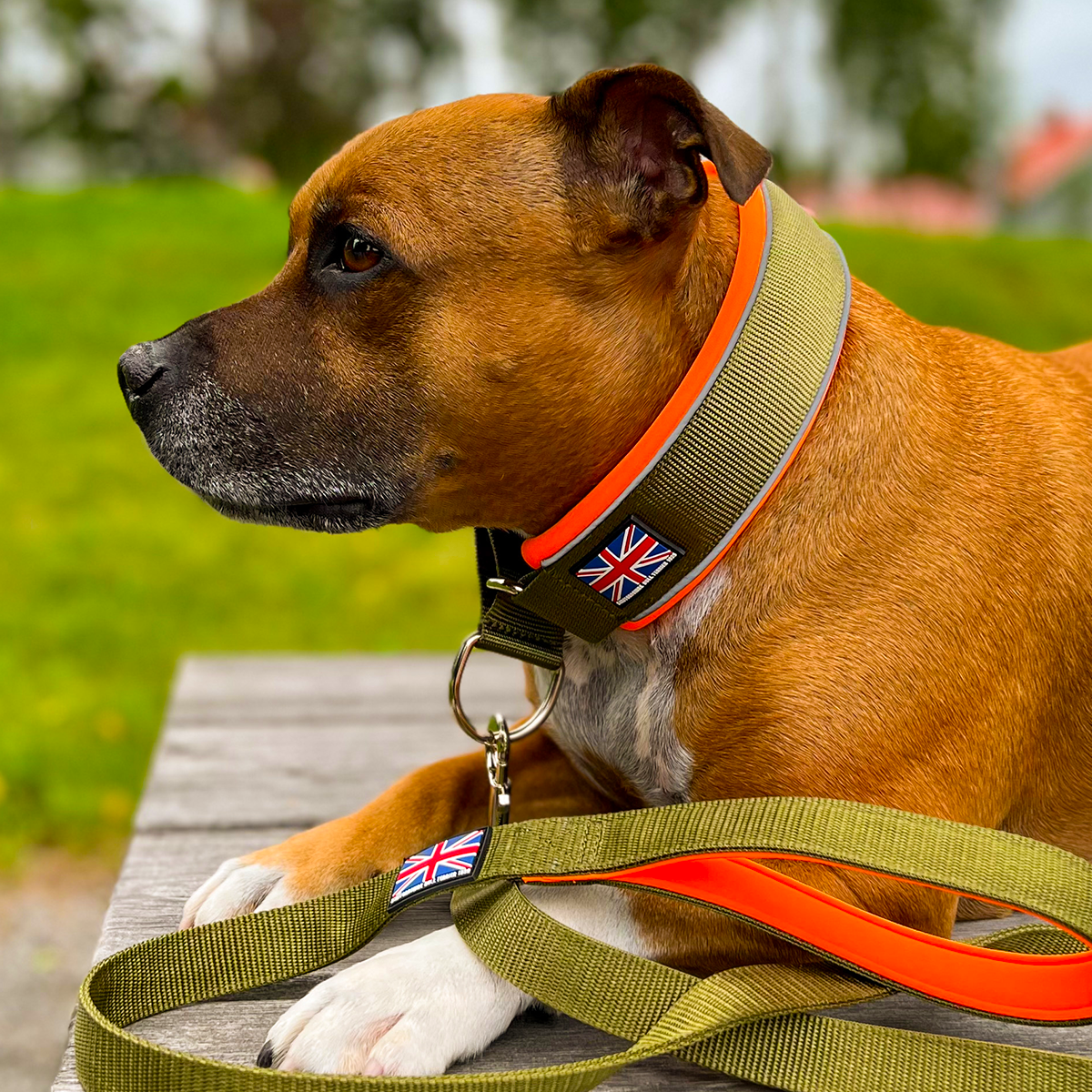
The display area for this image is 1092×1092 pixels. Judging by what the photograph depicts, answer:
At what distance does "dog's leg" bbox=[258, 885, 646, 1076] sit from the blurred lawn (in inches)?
109

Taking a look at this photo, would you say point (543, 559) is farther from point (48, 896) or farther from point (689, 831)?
point (48, 896)

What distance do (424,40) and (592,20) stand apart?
7.81ft

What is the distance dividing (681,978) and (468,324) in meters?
0.88

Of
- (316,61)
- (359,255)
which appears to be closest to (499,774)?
(359,255)

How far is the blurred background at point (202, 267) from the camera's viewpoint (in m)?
4.25

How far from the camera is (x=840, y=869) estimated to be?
4.77 feet

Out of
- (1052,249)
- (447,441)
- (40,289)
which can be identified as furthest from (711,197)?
(1052,249)

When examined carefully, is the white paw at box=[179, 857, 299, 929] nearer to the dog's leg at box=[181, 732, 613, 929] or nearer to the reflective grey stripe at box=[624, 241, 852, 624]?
the dog's leg at box=[181, 732, 613, 929]

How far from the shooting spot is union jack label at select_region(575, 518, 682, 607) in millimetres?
1546

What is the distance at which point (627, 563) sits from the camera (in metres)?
1.56

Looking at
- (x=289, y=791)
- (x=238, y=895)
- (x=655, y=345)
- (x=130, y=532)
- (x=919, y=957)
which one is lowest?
(x=130, y=532)

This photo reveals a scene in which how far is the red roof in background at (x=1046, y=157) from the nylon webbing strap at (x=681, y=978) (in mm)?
19645

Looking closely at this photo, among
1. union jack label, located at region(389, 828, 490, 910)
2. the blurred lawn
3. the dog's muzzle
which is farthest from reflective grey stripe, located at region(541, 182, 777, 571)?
the blurred lawn

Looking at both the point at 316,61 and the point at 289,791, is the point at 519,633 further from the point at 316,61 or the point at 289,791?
the point at 316,61
